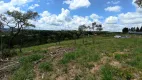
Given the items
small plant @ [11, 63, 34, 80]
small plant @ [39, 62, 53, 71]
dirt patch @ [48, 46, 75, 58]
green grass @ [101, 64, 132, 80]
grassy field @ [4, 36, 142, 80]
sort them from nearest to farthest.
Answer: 1. green grass @ [101, 64, 132, 80]
2. grassy field @ [4, 36, 142, 80]
3. small plant @ [11, 63, 34, 80]
4. small plant @ [39, 62, 53, 71]
5. dirt patch @ [48, 46, 75, 58]

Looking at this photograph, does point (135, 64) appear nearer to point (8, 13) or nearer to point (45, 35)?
point (8, 13)

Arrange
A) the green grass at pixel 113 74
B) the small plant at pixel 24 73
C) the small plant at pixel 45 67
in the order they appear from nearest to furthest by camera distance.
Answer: the green grass at pixel 113 74
the small plant at pixel 24 73
the small plant at pixel 45 67

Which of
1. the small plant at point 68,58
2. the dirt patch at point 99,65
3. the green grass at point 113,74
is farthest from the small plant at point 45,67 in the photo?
the green grass at point 113,74

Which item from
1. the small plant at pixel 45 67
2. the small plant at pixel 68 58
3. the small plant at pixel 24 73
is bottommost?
the small plant at pixel 24 73

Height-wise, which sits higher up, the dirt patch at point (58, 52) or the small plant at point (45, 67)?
the dirt patch at point (58, 52)

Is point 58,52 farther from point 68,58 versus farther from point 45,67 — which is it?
point 45,67

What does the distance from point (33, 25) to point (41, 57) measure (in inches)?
424

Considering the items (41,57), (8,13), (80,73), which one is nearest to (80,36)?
(8,13)

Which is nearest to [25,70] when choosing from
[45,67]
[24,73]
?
[24,73]

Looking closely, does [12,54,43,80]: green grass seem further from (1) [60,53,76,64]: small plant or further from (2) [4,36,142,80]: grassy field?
(1) [60,53,76,64]: small plant

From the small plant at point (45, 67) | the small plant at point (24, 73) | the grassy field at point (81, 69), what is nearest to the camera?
the grassy field at point (81, 69)

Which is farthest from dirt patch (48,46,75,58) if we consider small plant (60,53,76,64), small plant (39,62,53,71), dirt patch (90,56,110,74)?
dirt patch (90,56,110,74)

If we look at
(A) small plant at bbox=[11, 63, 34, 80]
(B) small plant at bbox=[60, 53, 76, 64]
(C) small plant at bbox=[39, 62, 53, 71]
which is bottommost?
(A) small plant at bbox=[11, 63, 34, 80]

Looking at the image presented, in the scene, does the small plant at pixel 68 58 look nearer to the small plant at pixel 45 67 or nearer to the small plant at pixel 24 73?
the small plant at pixel 45 67
